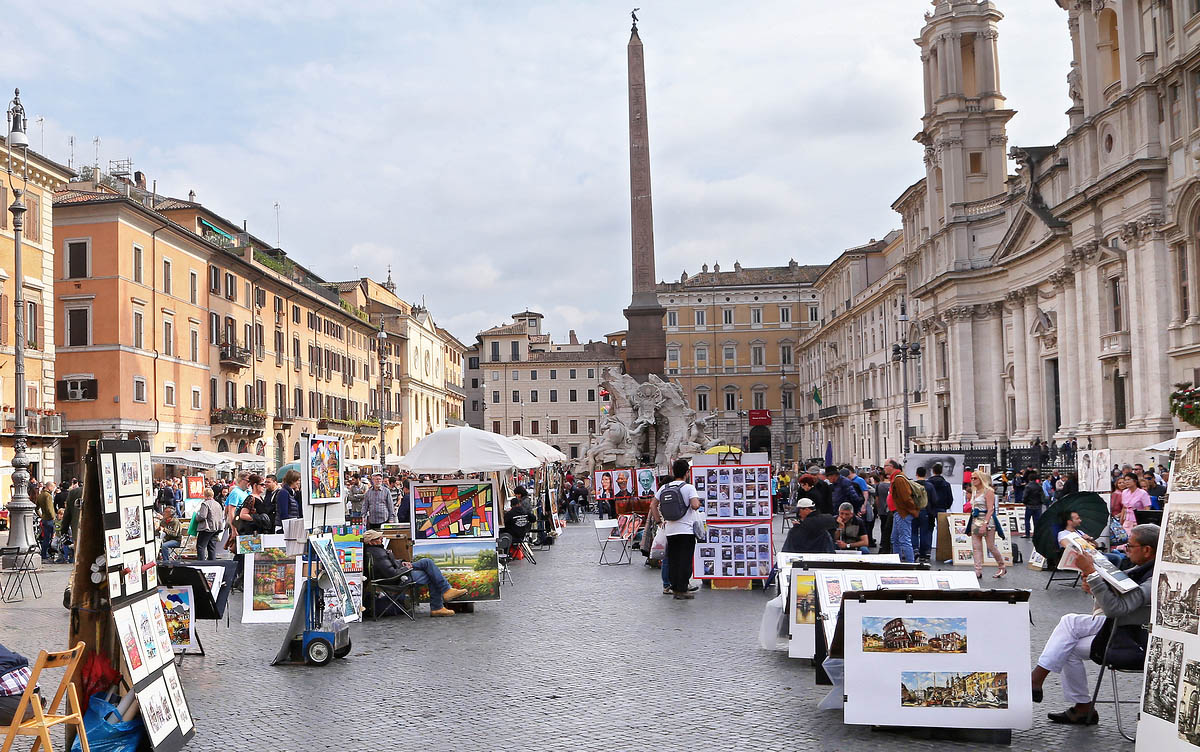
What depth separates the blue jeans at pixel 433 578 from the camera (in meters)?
11.8

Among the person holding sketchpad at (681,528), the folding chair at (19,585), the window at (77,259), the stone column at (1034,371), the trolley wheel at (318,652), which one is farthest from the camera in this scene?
the stone column at (1034,371)

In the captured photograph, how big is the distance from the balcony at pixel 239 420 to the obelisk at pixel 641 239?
1611cm

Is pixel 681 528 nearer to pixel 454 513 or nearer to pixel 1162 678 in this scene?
pixel 454 513

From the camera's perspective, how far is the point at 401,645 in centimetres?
979

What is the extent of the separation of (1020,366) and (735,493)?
36301 mm

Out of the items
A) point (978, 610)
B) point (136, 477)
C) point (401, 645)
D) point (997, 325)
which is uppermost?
point (997, 325)

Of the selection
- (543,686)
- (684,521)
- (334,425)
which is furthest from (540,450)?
(334,425)

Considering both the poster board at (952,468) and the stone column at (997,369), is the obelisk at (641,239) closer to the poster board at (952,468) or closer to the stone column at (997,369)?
the poster board at (952,468)

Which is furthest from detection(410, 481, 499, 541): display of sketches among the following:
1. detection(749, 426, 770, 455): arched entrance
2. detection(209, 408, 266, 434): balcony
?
detection(749, 426, 770, 455): arched entrance

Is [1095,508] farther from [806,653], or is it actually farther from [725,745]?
[725,745]

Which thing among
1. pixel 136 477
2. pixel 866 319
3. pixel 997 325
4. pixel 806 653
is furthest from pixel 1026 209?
pixel 136 477

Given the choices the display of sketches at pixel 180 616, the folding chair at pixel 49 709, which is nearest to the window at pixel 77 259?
the display of sketches at pixel 180 616

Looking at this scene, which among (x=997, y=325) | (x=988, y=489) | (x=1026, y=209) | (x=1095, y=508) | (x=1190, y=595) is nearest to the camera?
(x=1190, y=595)

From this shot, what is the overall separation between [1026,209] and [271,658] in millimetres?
38898
